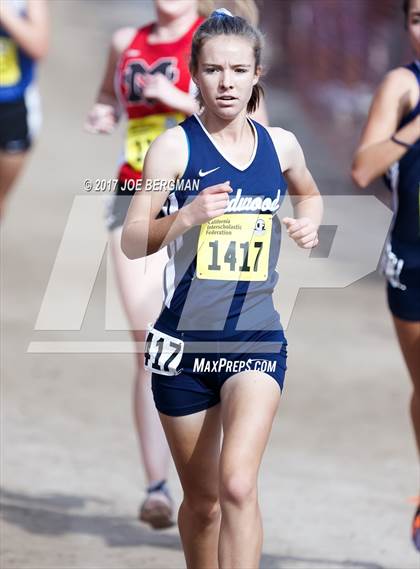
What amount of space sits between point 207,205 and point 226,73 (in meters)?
0.40

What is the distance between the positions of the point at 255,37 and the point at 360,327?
567 centimetres

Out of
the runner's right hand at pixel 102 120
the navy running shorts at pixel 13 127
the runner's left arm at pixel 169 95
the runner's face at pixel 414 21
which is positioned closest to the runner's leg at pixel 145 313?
the runner's right hand at pixel 102 120

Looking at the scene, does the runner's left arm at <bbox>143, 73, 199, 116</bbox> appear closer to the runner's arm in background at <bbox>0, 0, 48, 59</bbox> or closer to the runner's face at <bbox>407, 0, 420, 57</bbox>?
the runner's face at <bbox>407, 0, 420, 57</bbox>

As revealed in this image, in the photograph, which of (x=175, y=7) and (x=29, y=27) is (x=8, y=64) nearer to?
(x=29, y=27)

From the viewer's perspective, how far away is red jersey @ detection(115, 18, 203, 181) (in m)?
5.56

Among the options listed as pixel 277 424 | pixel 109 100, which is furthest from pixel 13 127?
pixel 277 424

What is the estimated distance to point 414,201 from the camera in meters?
5.04

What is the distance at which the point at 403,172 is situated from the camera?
16.5 feet

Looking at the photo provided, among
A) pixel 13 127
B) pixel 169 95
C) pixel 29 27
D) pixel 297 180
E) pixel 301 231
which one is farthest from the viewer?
pixel 13 127

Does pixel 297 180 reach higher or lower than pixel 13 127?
higher

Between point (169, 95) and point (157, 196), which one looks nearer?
point (157, 196)

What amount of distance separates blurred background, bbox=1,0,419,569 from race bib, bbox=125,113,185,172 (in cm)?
68

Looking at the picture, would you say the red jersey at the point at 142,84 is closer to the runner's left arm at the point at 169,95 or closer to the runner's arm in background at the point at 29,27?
the runner's left arm at the point at 169,95

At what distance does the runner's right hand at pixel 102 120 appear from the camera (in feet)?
18.4
